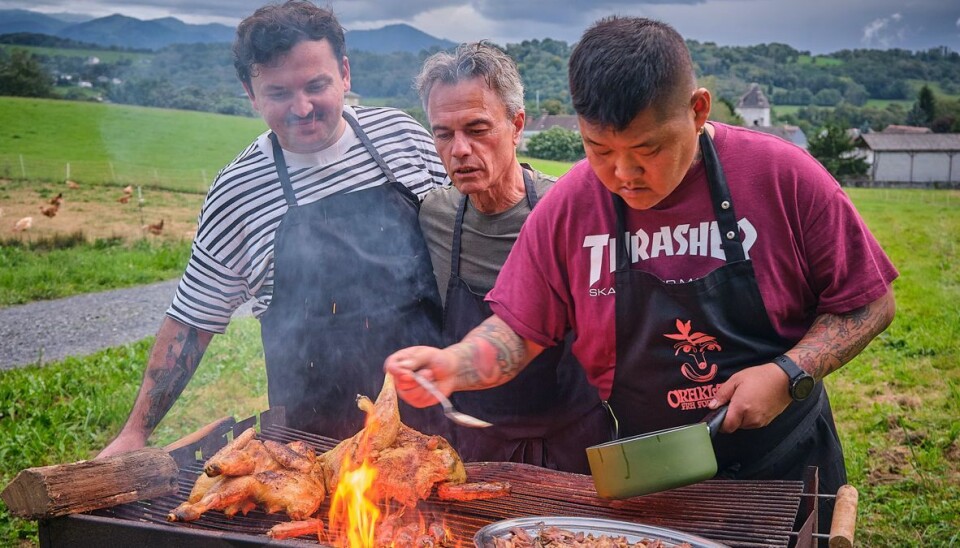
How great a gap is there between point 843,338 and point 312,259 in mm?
2474

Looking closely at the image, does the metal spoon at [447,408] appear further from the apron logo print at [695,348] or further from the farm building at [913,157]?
the farm building at [913,157]

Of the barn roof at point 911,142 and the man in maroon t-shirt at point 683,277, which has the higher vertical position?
the barn roof at point 911,142

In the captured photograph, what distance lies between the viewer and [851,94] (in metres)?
16.5

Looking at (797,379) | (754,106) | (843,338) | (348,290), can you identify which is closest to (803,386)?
(797,379)

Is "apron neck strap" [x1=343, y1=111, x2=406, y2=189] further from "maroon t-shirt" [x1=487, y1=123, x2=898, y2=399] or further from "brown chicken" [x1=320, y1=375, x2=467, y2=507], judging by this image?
"brown chicken" [x1=320, y1=375, x2=467, y2=507]

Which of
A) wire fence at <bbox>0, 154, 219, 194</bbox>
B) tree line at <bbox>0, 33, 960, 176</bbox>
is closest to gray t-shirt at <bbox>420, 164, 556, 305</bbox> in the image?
tree line at <bbox>0, 33, 960, 176</bbox>

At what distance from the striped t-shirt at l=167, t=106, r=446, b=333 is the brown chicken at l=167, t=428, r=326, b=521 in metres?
1.11

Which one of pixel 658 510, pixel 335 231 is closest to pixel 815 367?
pixel 658 510

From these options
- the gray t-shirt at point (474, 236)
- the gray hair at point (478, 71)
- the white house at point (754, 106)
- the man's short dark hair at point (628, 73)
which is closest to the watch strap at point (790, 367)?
the man's short dark hair at point (628, 73)

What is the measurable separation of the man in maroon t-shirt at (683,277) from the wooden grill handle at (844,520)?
0.33 metres

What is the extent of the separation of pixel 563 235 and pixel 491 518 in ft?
3.52

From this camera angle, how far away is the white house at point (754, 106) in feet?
60.2

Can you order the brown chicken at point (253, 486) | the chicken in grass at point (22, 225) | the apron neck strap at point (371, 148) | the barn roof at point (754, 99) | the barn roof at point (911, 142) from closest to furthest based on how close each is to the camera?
the brown chicken at point (253, 486), the apron neck strap at point (371, 148), the chicken in grass at point (22, 225), the barn roof at point (911, 142), the barn roof at point (754, 99)

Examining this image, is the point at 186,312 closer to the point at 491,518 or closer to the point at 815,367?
the point at 491,518
